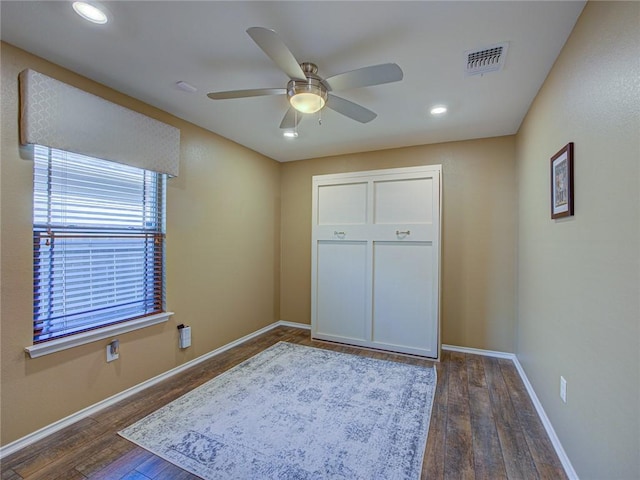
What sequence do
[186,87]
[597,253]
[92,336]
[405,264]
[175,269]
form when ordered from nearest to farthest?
[597,253] → [92,336] → [186,87] → [175,269] → [405,264]

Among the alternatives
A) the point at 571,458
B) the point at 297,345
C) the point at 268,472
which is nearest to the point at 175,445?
the point at 268,472

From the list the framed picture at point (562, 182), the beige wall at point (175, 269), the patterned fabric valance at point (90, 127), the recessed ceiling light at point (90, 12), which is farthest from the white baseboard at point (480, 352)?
the recessed ceiling light at point (90, 12)

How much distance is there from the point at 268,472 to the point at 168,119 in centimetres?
287

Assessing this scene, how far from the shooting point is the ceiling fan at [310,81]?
59.1 inches

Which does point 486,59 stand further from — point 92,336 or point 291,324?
point 291,324

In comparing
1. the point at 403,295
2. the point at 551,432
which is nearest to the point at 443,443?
the point at 551,432

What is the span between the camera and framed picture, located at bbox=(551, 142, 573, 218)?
1.65 meters

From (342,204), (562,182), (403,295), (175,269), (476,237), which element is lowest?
(403,295)

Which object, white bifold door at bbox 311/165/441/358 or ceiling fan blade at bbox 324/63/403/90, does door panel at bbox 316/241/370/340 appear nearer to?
white bifold door at bbox 311/165/441/358

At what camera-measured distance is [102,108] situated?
2.15 m

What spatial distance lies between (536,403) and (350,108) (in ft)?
8.51

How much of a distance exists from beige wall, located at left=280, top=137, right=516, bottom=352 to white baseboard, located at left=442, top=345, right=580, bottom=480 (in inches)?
2.4

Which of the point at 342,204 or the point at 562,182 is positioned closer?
the point at 562,182

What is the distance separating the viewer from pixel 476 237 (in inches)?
133
